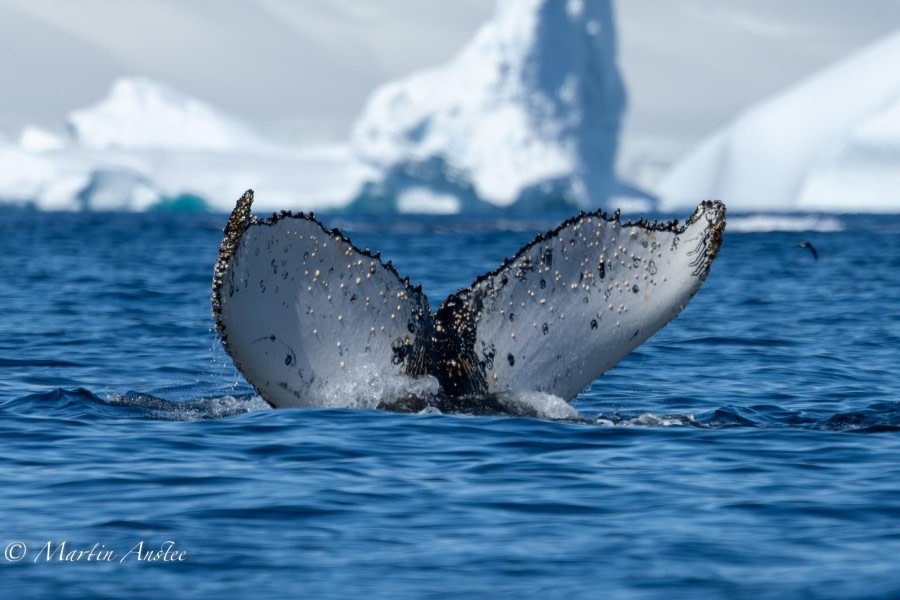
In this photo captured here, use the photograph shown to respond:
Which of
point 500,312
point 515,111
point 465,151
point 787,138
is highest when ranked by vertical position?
point 787,138

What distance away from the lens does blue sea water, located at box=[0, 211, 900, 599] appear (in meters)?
5.17

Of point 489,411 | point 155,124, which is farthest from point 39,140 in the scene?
point 489,411

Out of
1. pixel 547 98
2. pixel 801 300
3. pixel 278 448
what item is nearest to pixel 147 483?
pixel 278 448

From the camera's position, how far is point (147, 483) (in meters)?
6.66

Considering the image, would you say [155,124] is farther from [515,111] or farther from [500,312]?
[500,312]

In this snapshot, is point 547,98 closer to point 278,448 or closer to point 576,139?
point 576,139

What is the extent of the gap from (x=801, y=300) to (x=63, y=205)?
64.9m

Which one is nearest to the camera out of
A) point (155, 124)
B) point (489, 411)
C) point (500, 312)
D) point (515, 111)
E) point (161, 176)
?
point (500, 312)

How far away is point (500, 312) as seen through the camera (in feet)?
24.2

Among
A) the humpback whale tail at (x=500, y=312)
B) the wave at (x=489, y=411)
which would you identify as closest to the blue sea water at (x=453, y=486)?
the wave at (x=489, y=411)

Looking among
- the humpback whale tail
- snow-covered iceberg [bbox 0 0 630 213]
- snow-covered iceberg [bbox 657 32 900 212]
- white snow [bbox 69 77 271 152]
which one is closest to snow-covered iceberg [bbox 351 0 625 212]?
snow-covered iceberg [bbox 0 0 630 213]

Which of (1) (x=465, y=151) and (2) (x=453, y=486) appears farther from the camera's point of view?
(1) (x=465, y=151)

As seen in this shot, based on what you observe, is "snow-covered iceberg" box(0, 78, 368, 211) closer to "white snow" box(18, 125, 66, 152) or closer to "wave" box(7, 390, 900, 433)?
"white snow" box(18, 125, 66, 152)

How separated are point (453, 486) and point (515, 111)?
2399 inches
